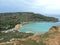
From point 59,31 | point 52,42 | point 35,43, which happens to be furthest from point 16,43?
point 59,31

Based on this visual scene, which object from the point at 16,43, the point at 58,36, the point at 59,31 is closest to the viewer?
the point at 16,43

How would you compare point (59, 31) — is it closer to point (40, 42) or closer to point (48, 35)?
point (48, 35)

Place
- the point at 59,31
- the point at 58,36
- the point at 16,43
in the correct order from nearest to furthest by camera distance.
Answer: the point at 16,43
the point at 58,36
the point at 59,31

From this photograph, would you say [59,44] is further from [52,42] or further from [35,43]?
[35,43]

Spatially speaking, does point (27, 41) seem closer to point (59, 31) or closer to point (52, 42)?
point (52, 42)

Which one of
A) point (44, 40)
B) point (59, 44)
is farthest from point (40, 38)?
point (59, 44)

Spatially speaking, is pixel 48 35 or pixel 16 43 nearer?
pixel 16 43

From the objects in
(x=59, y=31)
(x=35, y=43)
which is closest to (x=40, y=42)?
(x=35, y=43)

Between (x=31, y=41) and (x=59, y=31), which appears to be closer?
(x=31, y=41)
